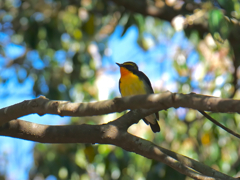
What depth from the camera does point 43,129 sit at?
275 cm

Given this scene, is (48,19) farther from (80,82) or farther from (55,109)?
(55,109)

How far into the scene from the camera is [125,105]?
7.55 feet

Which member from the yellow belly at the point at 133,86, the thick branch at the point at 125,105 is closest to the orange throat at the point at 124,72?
the yellow belly at the point at 133,86

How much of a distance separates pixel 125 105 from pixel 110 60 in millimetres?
6236

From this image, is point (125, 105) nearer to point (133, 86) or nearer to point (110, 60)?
point (133, 86)

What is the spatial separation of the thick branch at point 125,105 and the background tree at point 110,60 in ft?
8.96

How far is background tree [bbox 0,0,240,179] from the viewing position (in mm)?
5656

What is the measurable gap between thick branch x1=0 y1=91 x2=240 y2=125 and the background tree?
107 inches

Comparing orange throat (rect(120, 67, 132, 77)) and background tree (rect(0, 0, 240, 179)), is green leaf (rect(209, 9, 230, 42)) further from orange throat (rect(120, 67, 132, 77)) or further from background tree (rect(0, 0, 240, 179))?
orange throat (rect(120, 67, 132, 77))

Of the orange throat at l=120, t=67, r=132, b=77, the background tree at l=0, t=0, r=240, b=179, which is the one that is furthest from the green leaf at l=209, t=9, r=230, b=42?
the orange throat at l=120, t=67, r=132, b=77

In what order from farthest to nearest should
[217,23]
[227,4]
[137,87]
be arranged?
[137,87]
[217,23]
[227,4]

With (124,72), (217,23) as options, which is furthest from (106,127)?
(124,72)

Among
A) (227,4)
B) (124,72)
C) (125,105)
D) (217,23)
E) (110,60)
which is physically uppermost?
(227,4)

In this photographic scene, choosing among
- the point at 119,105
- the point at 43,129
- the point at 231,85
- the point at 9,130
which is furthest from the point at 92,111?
the point at 231,85
